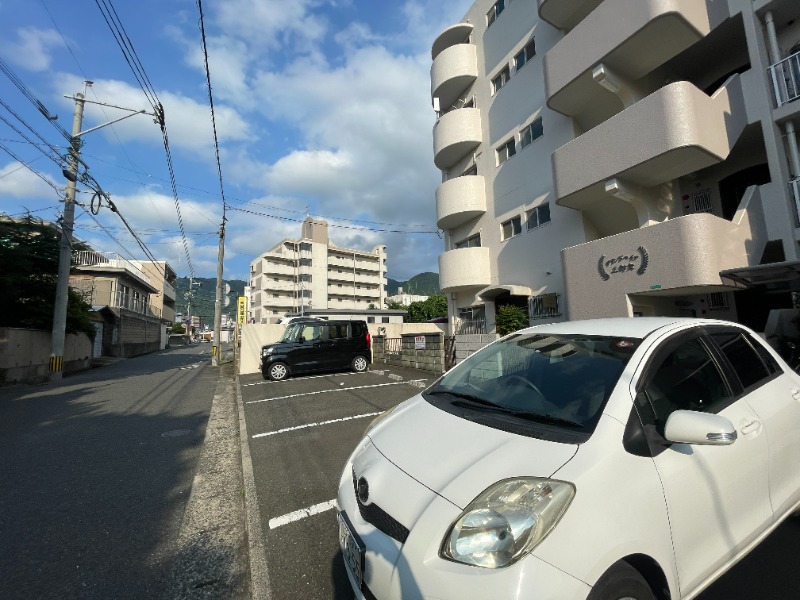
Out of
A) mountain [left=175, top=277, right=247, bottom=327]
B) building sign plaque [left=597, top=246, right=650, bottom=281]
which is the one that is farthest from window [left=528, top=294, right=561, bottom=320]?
mountain [left=175, top=277, right=247, bottom=327]

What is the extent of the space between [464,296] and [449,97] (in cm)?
897

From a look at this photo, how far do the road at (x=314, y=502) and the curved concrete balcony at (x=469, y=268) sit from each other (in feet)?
20.8

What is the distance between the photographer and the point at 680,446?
1684 mm

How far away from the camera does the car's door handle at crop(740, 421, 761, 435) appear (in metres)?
1.98

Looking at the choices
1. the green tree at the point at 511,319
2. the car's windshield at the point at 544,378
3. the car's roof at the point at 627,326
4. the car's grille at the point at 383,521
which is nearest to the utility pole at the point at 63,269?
the green tree at the point at 511,319

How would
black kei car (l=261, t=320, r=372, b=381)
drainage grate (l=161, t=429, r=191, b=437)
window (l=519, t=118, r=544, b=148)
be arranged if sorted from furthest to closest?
black kei car (l=261, t=320, r=372, b=381)
window (l=519, t=118, r=544, b=148)
drainage grate (l=161, t=429, r=191, b=437)

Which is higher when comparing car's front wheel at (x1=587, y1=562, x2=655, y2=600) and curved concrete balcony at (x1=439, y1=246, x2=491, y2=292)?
curved concrete balcony at (x1=439, y1=246, x2=491, y2=292)

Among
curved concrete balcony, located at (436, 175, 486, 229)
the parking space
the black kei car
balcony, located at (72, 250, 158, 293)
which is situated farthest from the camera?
balcony, located at (72, 250, 158, 293)

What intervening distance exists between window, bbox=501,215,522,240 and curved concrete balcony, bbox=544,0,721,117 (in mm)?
3634

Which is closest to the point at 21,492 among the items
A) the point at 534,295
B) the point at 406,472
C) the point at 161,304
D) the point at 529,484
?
the point at 406,472

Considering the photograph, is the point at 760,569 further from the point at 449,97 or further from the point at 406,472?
the point at 449,97

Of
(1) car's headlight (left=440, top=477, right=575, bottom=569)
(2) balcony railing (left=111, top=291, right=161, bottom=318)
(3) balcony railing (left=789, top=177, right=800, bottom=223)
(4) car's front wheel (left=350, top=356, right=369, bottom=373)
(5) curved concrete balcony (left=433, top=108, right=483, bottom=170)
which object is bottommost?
(4) car's front wheel (left=350, top=356, right=369, bottom=373)

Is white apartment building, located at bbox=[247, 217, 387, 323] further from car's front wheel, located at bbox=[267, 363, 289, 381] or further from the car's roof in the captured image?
the car's roof

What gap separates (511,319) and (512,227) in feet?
12.1
